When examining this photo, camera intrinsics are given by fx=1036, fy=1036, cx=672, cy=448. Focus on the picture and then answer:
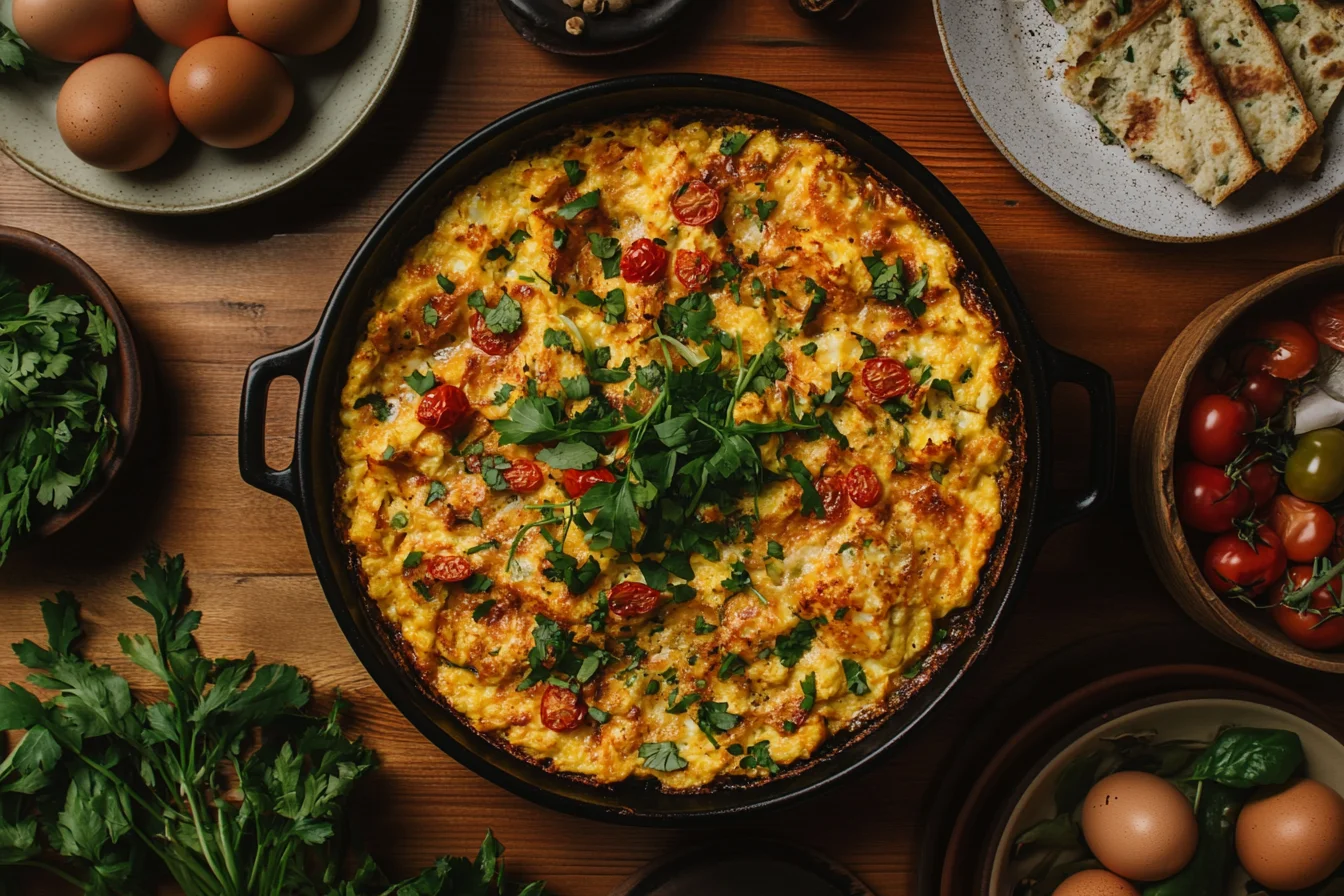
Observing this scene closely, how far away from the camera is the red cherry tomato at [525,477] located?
3.17 m

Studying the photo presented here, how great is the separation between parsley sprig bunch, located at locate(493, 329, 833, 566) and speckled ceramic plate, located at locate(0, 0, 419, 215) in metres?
1.18

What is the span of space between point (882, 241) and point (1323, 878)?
2.45m

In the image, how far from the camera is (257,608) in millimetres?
3588

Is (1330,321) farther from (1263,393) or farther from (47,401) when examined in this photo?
(47,401)

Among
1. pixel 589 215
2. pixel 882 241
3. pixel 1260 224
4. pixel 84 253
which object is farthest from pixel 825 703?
pixel 84 253

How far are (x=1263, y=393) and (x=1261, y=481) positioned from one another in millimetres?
298

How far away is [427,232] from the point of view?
3.27 m

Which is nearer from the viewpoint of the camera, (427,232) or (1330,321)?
(427,232)

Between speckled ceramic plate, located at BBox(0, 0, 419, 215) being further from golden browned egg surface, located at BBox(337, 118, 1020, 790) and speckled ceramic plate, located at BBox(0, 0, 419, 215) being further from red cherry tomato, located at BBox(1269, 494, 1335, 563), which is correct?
red cherry tomato, located at BBox(1269, 494, 1335, 563)

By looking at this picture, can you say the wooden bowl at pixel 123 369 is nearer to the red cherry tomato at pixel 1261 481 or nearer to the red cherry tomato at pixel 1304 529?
the red cherry tomato at pixel 1261 481

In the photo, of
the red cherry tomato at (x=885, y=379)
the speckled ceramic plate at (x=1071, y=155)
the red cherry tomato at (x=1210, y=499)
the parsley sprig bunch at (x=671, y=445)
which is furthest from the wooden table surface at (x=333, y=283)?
the parsley sprig bunch at (x=671, y=445)

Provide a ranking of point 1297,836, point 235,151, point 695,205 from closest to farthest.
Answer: point 695,205, point 1297,836, point 235,151

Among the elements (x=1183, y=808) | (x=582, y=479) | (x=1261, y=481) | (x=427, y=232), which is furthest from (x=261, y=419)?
(x=1261, y=481)

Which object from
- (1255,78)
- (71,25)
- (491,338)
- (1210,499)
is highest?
(1255,78)
